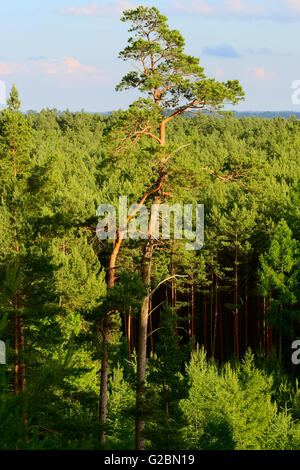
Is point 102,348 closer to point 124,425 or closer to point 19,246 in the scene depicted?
point 19,246

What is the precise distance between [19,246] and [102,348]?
5.13m

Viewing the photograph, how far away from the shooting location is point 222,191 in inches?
1732

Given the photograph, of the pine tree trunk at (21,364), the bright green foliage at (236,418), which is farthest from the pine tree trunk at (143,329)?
the bright green foliage at (236,418)

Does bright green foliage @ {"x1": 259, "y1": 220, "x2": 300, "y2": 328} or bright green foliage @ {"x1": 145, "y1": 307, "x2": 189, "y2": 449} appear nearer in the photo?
bright green foliage @ {"x1": 145, "y1": 307, "x2": 189, "y2": 449}

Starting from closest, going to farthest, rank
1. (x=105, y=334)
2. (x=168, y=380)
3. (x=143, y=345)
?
(x=143, y=345) → (x=105, y=334) → (x=168, y=380)

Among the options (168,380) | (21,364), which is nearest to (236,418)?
(168,380)

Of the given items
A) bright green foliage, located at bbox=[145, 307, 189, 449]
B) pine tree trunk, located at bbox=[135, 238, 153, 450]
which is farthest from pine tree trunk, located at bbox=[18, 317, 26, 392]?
bright green foliage, located at bbox=[145, 307, 189, 449]

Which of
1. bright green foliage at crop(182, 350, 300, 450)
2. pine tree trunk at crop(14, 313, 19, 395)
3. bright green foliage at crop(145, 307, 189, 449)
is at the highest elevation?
pine tree trunk at crop(14, 313, 19, 395)

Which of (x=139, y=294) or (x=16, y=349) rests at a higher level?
(x=139, y=294)

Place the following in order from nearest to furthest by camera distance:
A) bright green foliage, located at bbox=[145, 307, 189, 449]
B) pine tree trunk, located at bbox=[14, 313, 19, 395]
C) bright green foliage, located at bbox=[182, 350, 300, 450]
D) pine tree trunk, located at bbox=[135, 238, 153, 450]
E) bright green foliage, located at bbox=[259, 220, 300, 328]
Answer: pine tree trunk, located at bbox=[14, 313, 19, 395] → pine tree trunk, located at bbox=[135, 238, 153, 450] → bright green foliage, located at bbox=[145, 307, 189, 449] → bright green foliage, located at bbox=[182, 350, 300, 450] → bright green foliage, located at bbox=[259, 220, 300, 328]

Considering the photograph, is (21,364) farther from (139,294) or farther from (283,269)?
(283,269)

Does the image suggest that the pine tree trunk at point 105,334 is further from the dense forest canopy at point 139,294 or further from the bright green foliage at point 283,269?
the bright green foliage at point 283,269

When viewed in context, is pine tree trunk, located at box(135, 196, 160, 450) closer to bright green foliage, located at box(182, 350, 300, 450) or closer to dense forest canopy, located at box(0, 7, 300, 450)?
dense forest canopy, located at box(0, 7, 300, 450)
